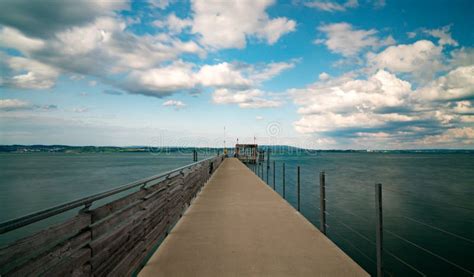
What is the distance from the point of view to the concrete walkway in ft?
11.2

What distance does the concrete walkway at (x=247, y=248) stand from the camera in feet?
11.2

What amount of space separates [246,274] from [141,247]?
4.49ft

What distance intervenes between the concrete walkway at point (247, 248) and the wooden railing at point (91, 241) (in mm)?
481

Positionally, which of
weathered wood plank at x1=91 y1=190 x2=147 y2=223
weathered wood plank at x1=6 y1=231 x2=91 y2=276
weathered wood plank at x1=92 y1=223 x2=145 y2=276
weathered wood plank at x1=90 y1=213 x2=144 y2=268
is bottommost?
weathered wood plank at x1=92 y1=223 x2=145 y2=276

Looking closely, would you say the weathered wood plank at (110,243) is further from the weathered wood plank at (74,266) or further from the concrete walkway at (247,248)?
→ the concrete walkway at (247,248)

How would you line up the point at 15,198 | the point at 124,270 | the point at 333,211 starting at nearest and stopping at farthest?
the point at 124,270 → the point at 333,211 → the point at 15,198

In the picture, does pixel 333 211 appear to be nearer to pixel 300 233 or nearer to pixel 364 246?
pixel 364 246

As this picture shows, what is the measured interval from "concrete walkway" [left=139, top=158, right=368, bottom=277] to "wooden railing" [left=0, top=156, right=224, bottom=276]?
1.58 ft

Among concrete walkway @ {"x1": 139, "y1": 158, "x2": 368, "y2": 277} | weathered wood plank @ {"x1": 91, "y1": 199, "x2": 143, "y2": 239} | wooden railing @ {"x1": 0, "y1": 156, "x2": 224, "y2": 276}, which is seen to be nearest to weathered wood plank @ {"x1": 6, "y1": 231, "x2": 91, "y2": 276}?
wooden railing @ {"x1": 0, "y1": 156, "x2": 224, "y2": 276}

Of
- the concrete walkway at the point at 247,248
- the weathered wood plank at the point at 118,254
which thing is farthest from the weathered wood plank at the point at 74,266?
the concrete walkway at the point at 247,248

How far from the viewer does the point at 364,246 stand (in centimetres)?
982

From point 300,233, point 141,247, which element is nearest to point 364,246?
point 300,233

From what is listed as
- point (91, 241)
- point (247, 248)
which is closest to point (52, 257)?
point (91, 241)

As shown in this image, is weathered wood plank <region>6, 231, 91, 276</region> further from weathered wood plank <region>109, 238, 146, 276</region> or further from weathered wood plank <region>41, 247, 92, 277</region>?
weathered wood plank <region>109, 238, 146, 276</region>
